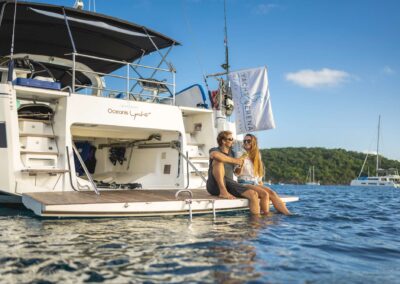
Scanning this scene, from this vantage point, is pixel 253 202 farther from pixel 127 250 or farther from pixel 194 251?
pixel 127 250

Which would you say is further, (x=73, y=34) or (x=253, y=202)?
(x=73, y=34)

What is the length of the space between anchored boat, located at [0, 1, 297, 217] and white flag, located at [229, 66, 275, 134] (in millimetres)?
515

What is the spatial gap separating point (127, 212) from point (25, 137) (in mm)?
3106

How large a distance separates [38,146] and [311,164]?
99.0 m

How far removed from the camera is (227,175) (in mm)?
7789

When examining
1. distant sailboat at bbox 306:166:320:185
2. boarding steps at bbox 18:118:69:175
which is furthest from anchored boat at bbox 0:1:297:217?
distant sailboat at bbox 306:166:320:185

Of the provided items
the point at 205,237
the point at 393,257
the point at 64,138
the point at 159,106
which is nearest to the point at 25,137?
the point at 64,138

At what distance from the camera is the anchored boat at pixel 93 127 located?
746 centimetres

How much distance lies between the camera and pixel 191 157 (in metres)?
10.2

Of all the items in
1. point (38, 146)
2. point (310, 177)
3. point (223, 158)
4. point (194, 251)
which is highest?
point (38, 146)

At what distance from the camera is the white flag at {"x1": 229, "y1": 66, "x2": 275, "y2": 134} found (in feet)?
35.0

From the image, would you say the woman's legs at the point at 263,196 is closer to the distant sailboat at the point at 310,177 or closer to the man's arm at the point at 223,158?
the man's arm at the point at 223,158

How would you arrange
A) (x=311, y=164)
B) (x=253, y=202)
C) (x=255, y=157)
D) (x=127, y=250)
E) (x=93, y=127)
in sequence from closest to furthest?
(x=127, y=250) → (x=253, y=202) → (x=255, y=157) → (x=93, y=127) → (x=311, y=164)

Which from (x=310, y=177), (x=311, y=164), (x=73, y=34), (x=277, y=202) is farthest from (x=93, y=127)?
(x=311, y=164)
